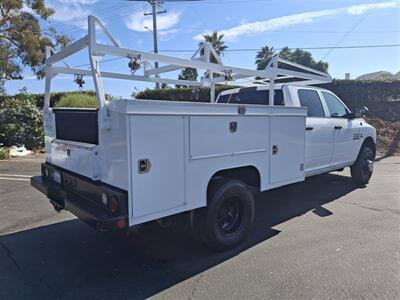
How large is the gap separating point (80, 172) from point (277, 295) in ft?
7.94

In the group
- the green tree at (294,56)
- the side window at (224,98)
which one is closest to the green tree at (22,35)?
the side window at (224,98)

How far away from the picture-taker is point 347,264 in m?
3.88

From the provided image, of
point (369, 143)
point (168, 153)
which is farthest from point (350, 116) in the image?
point (168, 153)

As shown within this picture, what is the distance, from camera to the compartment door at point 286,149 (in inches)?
188

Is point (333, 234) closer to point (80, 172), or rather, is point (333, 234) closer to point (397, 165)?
point (80, 172)

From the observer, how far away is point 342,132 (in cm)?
676

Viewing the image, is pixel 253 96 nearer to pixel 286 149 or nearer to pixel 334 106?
pixel 286 149

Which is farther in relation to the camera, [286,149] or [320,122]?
[320,122]

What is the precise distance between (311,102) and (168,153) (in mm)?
3607

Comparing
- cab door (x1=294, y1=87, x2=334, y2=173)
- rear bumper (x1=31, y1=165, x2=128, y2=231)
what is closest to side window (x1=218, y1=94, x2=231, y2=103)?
cab door (x1=294, y1=87, x2=334, y2=173)

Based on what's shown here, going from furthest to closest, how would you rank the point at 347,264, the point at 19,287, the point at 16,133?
the point at 16,133 → the point at 347,264 → the point at 19,287

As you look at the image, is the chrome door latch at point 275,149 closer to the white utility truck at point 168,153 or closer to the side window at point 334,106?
the white utility truck at point 168,153

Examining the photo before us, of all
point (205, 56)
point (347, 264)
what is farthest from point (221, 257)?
point (205, 56)

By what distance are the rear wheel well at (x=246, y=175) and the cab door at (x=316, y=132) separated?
4.77ft
